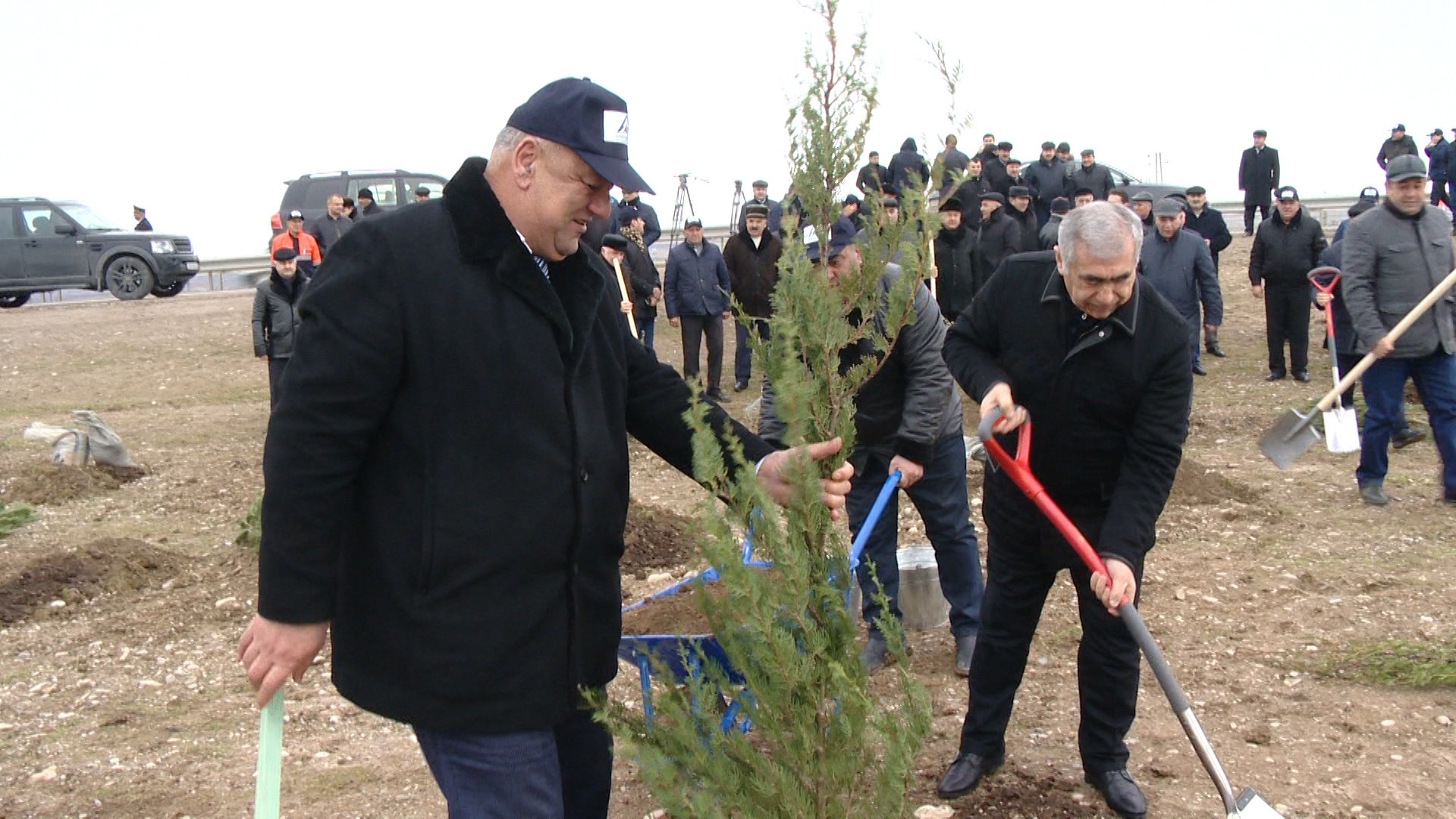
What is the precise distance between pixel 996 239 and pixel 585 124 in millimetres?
11286

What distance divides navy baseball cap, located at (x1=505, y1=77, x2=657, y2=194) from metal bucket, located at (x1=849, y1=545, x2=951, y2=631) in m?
3.81

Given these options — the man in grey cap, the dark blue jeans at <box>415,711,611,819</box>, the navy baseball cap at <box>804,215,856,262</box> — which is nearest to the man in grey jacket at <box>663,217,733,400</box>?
the man in grey cap

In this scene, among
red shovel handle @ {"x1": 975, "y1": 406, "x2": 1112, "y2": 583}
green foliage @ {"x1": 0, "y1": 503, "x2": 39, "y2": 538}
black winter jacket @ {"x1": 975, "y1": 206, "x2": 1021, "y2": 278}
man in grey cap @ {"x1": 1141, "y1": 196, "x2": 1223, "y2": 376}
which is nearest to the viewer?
red shovel handle @ {"x1": 975, "y1": 406, "x2": 1112, "y2": 583}

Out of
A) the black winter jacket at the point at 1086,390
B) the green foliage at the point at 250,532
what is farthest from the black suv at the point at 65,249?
the black winter jacket at the point at 1086,390

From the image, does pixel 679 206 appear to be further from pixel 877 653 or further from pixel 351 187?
pixel 877 653

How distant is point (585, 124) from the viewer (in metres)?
2.51

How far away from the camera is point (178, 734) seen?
527cm

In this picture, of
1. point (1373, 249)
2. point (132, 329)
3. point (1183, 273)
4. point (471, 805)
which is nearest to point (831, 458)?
point (471, 805)

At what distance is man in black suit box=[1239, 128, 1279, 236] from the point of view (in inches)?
796

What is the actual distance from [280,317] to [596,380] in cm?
874

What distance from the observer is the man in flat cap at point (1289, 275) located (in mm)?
12820

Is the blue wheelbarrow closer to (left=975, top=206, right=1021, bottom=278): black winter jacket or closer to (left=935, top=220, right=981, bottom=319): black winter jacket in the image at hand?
(left=935, top=220, right=981, bottom=319): black winter jacket

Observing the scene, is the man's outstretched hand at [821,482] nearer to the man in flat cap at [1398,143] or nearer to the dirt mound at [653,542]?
the dirt mound at [653,542]

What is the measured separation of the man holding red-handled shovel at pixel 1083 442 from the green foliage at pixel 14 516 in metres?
6.79
